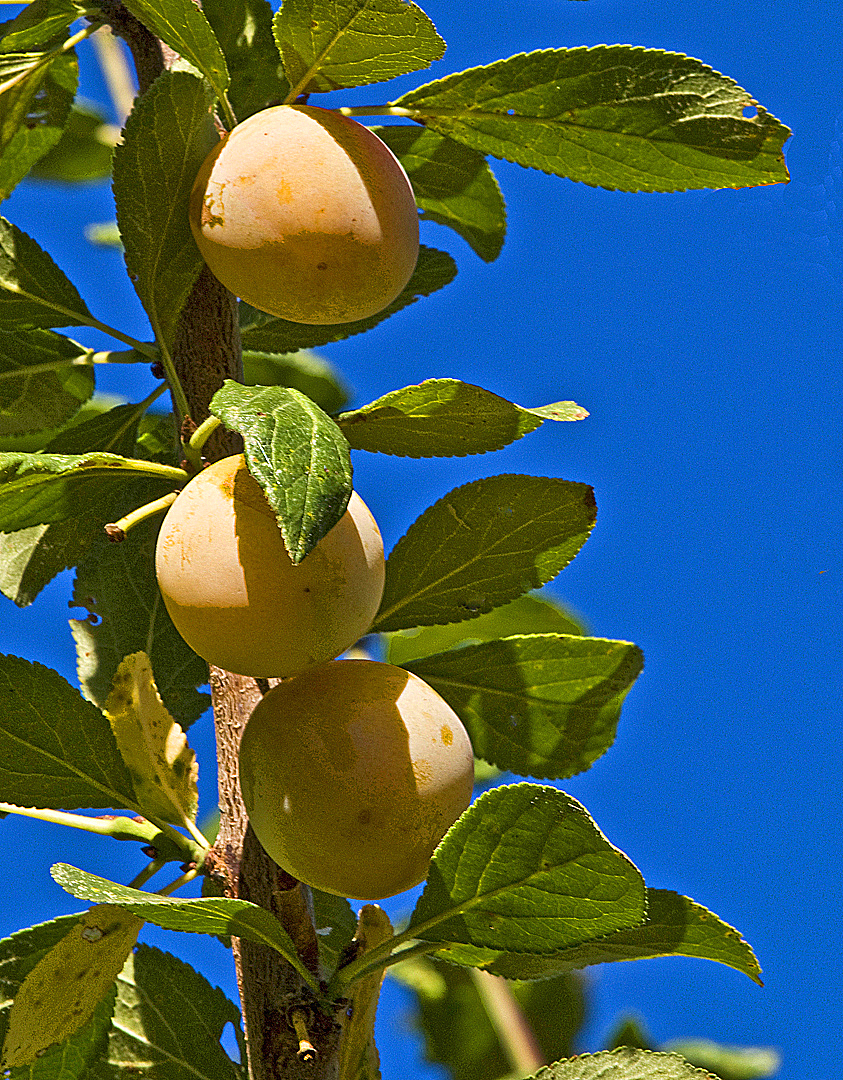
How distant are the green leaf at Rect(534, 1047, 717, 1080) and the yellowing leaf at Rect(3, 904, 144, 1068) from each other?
267mm

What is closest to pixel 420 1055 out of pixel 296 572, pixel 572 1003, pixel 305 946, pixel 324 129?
pixel 572 1003

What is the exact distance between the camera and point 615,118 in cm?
71

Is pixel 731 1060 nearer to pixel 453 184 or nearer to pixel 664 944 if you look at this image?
pixel 664 944

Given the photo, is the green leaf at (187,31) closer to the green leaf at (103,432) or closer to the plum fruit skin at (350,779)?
the green leaf at (103,432)

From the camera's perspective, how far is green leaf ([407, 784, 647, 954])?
21.6 inches

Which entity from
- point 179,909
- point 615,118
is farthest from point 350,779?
point 615,118

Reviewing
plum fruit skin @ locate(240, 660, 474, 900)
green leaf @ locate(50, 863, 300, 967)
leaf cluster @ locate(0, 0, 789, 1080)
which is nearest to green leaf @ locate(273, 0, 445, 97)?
leaf cluster @ locate(0, 0, 789, 1080)

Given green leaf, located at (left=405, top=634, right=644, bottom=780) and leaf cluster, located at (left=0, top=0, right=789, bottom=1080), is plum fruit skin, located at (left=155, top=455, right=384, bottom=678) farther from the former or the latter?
green leaf, located at (left=405, top=634, right=644, bottom=780)

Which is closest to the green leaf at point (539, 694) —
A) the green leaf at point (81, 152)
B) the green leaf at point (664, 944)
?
the green leaf at point (664, 944)

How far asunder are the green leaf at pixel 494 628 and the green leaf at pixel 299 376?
0.81ft

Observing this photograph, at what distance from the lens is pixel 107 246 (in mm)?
1358

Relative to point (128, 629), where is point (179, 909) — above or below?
below

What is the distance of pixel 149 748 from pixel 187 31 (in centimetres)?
41

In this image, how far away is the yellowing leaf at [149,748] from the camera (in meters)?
0.66
